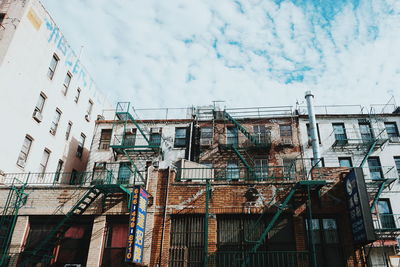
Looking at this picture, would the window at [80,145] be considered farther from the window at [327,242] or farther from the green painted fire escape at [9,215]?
the window at [327,242]

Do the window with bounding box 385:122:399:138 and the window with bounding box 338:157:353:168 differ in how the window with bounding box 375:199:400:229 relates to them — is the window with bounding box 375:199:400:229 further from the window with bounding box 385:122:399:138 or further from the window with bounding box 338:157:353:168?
the window with bounding box 385:122:399:138

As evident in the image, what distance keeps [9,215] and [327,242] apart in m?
14.5

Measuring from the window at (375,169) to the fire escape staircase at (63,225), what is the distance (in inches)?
815

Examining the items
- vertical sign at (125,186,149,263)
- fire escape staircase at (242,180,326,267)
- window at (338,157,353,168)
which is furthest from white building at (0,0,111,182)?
window at (338,157,353,168)

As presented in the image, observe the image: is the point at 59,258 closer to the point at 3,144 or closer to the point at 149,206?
the point at 149,206

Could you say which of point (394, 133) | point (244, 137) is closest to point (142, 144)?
point (244, 137)

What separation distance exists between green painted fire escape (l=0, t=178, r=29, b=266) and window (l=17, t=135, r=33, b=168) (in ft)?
17.5

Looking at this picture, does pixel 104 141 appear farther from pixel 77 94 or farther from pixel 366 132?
pixel 366 132

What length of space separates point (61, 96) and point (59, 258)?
14.8 meters

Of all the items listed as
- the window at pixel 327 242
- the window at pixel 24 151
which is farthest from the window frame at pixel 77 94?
the window at pixel 327 242

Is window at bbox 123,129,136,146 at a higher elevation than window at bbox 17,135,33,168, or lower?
higher

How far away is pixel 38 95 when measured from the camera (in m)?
22.3

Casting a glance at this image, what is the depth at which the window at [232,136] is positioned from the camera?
27.2 m

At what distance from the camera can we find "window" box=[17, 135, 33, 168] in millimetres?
20295
